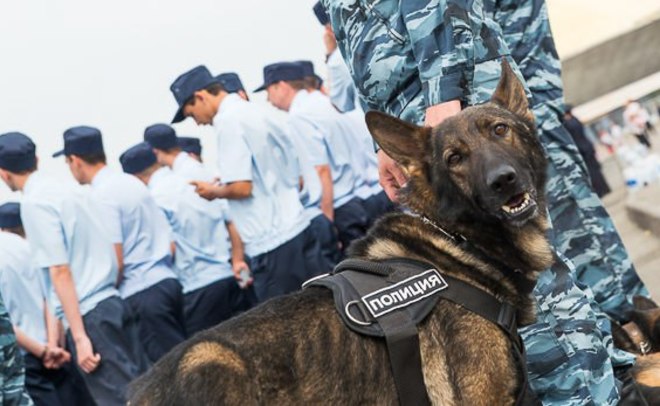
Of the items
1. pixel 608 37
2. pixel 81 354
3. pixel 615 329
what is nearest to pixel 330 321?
pixel 615 329

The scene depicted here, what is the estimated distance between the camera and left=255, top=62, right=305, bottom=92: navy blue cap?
8.92 m

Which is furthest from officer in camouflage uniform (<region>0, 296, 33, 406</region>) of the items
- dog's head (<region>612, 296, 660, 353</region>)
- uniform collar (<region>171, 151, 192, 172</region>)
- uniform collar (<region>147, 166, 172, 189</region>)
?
uniform collar (<region>171, 151, 192, 172</region>)

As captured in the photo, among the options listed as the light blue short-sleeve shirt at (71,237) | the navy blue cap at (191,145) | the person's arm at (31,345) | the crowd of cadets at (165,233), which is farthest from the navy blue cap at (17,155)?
the navy blue cap at (191,145)

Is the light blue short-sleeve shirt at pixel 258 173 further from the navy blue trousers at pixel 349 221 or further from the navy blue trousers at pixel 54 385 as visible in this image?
the navy blue trousers at pixel 54 385

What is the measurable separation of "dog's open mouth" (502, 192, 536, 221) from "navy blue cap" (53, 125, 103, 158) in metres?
5.57

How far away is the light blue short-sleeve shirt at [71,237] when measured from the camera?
6535 millimetres

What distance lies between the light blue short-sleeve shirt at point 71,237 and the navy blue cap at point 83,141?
691 millimetres

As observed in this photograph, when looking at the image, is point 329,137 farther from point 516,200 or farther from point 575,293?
point 516,200

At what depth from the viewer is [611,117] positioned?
109 ft

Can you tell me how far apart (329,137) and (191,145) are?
275cm

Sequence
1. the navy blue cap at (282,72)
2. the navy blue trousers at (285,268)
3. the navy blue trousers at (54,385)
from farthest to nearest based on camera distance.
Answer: the navy blue cap at (282,72) → the navy blue trousers at (285,268) → the navy blue trousers at (54,385)

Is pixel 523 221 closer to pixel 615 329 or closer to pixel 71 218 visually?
pixel 615 329

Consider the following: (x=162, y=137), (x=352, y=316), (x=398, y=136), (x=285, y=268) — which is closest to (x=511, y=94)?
(x=398, y=136)

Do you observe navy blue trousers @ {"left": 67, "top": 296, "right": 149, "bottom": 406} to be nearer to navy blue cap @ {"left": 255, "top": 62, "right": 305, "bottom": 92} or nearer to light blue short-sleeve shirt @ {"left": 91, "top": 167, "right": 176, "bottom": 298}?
light blue short-sleeve shirt @ {"left": 91, "top": 167, "right": 176, "bottom": 298}
